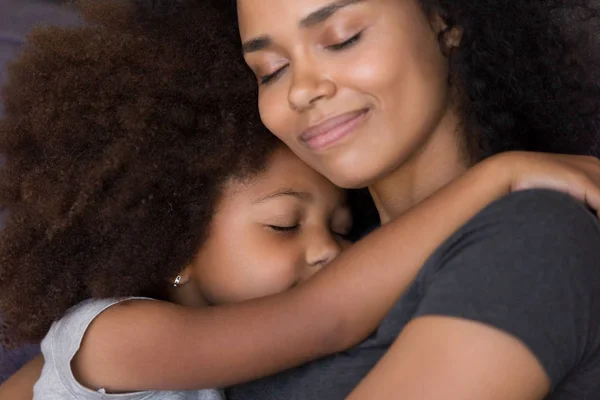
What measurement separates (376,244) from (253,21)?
1.35 feet

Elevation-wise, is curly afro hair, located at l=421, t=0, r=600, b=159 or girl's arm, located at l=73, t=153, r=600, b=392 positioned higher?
curly afro hair, located at l=421, t=0, r=600, b=159

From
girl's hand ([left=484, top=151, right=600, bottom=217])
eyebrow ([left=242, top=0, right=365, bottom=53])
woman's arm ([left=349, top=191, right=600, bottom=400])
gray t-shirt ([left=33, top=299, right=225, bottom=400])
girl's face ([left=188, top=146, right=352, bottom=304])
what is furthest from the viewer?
girl's face ([left=188, top=146, right=352, bottom=304])

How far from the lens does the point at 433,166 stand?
1.36 metres

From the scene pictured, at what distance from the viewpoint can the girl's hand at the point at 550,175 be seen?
1057 millimetres

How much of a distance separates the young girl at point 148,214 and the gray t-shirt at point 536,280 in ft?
1.04

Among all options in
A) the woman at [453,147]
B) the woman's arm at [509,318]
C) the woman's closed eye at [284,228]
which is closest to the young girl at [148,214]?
the woman's closed eye at [284,228]

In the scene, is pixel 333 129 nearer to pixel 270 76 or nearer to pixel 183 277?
pixel 270 76

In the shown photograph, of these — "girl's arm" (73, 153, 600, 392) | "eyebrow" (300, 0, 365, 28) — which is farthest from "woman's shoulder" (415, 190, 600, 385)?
"eyebrow" (300, 0, 365, 28)

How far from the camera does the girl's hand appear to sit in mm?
1057

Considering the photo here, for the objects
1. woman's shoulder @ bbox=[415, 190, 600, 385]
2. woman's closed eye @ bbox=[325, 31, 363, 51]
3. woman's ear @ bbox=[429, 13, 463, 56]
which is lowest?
woman's shoulder @ bbox=[415, 190, 600, 385]

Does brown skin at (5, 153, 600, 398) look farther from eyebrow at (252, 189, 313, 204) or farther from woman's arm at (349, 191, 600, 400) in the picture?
eyebrow at (252, 189, 313, 204)

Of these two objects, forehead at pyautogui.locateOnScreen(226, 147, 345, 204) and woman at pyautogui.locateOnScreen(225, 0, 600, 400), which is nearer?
woman at pyautogui.locateOnScreen(225, 0, 600, 400)

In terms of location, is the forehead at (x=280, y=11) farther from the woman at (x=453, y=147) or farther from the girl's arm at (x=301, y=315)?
the girl's arm at (x=301, y=315)

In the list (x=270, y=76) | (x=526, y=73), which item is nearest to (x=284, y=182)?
(x=270, y=76)
